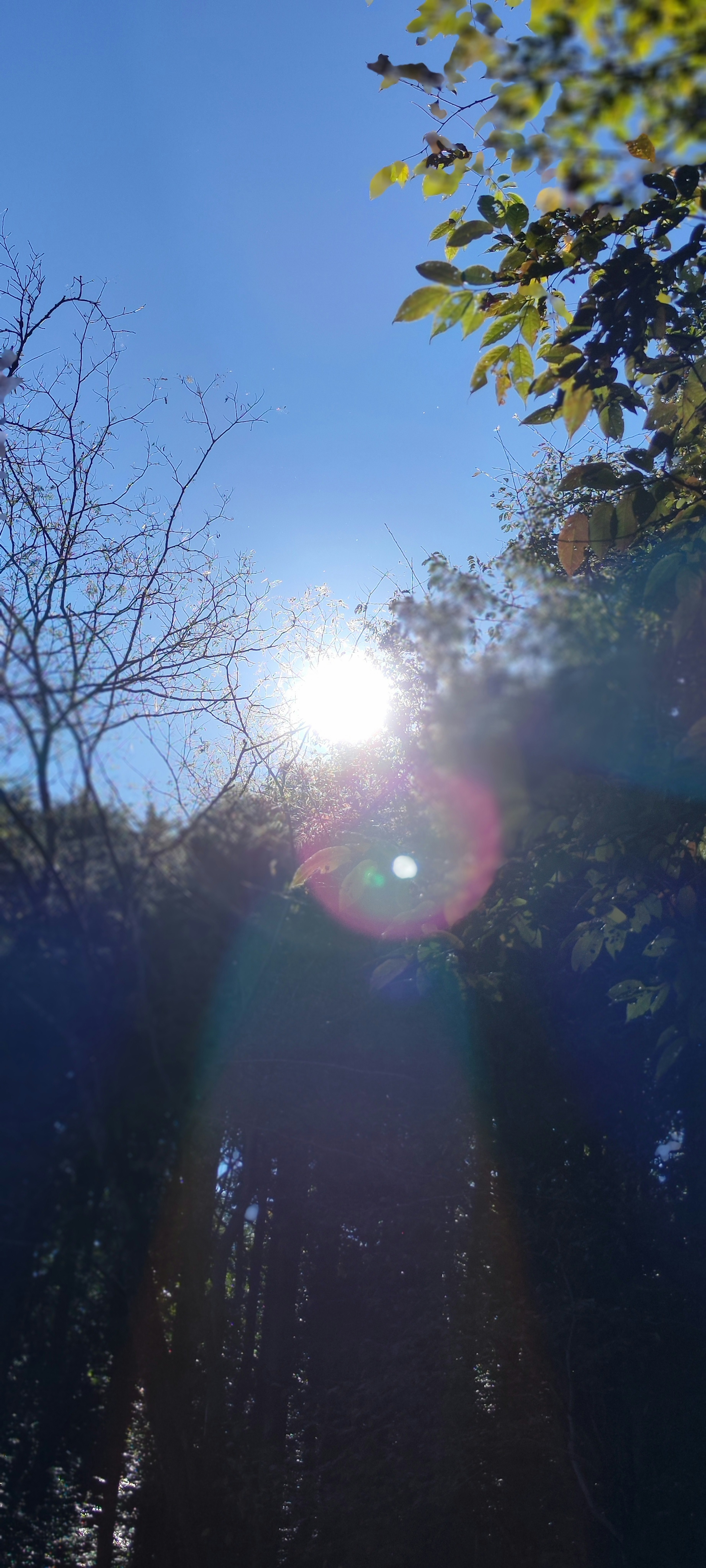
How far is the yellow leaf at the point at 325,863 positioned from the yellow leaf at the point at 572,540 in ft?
4.75

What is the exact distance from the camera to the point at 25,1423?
7.15ft

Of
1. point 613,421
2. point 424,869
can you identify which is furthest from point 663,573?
point 424,869

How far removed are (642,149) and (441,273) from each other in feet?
4.02

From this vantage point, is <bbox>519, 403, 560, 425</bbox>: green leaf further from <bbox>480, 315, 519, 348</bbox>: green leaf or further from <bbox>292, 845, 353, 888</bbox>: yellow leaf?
<bbox>292, 845, 353, 888</bbox>: yellow leaf

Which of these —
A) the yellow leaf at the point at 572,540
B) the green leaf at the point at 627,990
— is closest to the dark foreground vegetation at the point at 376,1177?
the green leaf at the point at 627,990

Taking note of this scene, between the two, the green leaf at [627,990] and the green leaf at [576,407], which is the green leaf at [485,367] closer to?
the green leaf at [576,407]

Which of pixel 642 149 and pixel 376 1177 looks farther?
pixel 376 1177

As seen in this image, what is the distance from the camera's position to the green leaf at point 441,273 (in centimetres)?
219

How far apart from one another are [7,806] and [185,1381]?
243cm

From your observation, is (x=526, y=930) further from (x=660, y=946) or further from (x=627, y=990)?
(x=660, y=946)

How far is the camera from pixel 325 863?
213 cm

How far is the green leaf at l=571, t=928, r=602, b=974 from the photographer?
3449 millimetres

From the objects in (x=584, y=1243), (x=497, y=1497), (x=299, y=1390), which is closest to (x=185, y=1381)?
(x=299, y=1390)

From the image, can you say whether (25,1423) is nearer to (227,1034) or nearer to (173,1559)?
(173,1559)
